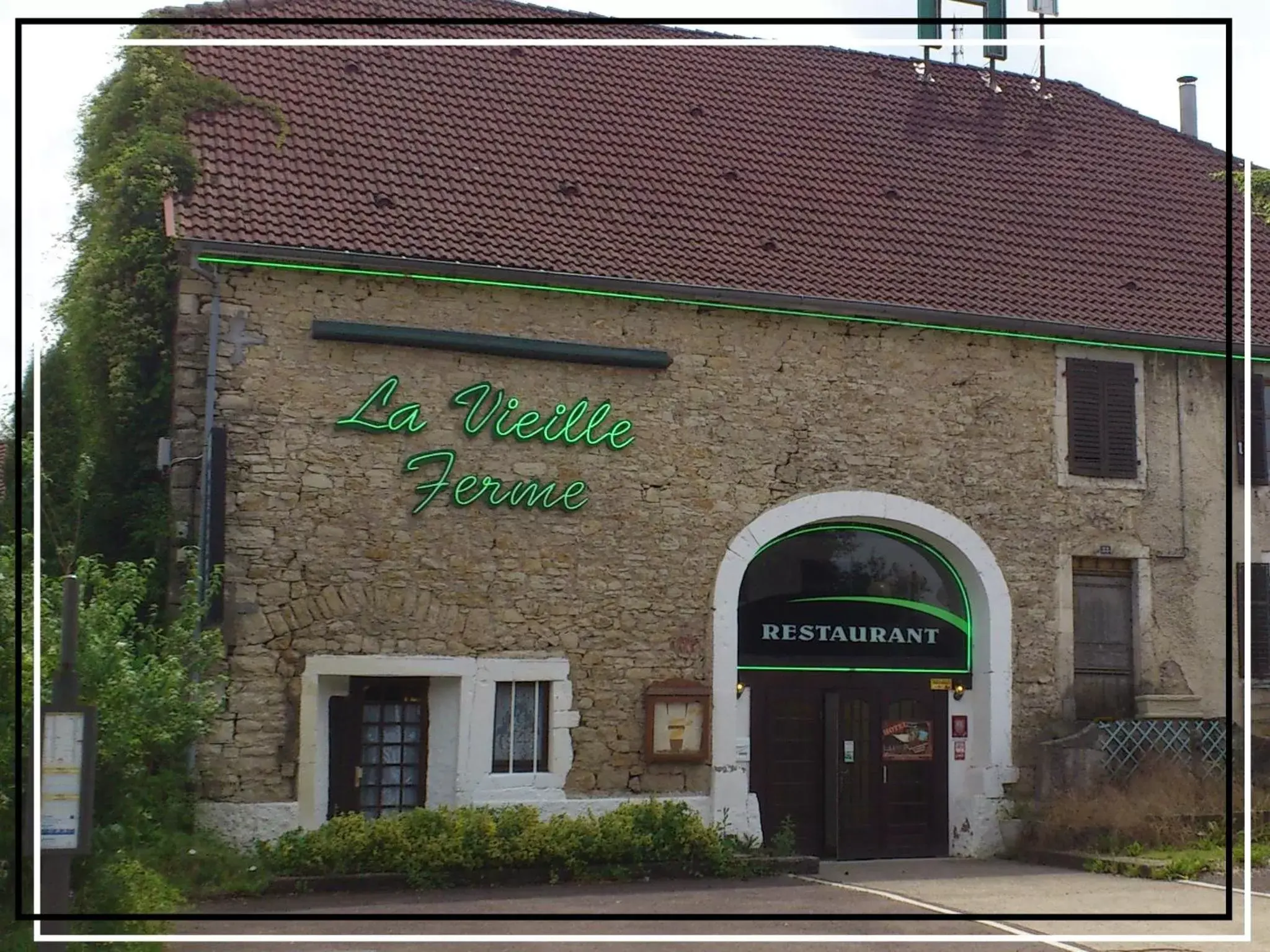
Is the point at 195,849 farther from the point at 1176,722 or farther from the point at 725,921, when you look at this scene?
the point at 1176,722

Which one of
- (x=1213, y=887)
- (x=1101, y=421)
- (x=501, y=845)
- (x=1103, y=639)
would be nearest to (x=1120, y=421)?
(x=1101, y=421)

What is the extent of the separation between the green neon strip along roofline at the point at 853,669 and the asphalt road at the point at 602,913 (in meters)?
2.51

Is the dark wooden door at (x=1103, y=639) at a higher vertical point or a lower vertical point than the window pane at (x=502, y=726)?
higher

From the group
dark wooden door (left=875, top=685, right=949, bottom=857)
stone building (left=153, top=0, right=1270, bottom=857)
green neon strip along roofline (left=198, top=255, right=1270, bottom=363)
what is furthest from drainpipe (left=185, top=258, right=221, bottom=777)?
dark wooden door (left=875, top=685, right=949, bottom=857)

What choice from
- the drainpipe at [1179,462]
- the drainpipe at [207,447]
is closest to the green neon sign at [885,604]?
the drainpipe at [1179,462]

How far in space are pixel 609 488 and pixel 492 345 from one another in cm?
181

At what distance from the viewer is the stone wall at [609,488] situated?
14.6 metres

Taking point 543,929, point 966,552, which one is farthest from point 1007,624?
point 543,929

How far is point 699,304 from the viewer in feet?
53.4

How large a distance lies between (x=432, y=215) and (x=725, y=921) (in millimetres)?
7510

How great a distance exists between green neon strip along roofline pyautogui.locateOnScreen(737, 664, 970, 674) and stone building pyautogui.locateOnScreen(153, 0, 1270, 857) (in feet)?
0.17

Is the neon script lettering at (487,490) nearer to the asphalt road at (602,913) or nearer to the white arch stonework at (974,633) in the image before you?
the white arch stonework at (974,633)

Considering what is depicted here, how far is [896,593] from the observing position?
17.1 meters

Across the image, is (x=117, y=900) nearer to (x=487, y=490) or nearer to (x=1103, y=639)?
(x=487, y=490)
